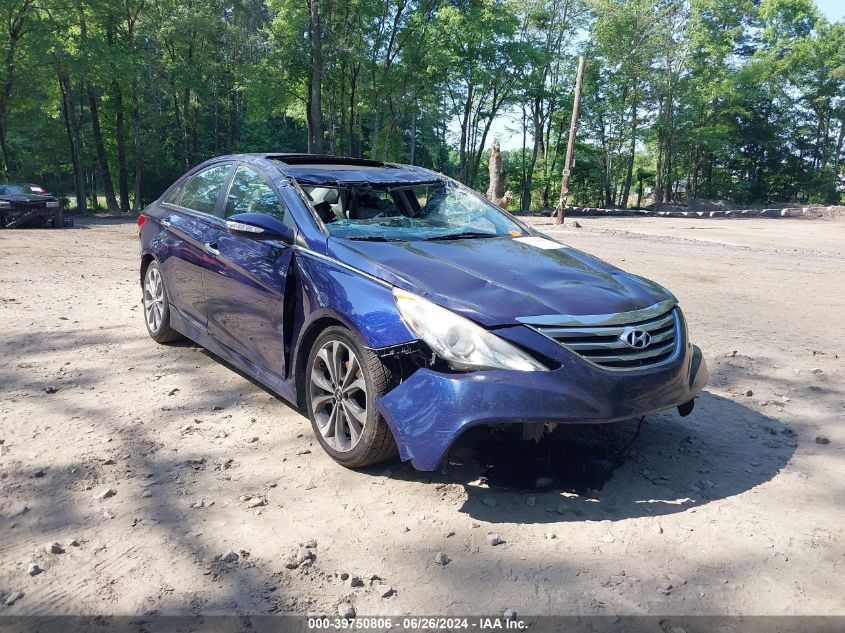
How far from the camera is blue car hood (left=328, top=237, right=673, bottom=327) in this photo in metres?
2.91

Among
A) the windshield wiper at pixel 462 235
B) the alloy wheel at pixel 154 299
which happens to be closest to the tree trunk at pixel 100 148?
the alloy wheel at pixel 154 299

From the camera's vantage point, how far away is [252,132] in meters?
46.3

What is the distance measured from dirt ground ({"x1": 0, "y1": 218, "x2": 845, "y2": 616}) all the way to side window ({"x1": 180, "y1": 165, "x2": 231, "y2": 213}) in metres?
1.24

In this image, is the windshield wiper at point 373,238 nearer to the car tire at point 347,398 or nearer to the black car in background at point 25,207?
the car tire at point 347,398

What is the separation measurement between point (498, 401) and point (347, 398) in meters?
0.89

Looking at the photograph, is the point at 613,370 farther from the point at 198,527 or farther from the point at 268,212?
the point at 268,212

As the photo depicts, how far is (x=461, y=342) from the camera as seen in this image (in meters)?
2.78

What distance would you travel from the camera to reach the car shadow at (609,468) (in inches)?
116

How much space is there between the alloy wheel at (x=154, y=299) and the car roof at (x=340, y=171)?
4.57 ft

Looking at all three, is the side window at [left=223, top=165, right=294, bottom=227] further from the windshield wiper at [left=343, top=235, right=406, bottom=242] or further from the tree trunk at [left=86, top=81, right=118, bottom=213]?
the tree trunk at [left=86, top=81, right=118, bottom=213]

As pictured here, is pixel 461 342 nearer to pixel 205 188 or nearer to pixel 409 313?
pixel 409 313

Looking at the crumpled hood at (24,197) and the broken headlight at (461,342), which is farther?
the crumpled hood at (24,197)

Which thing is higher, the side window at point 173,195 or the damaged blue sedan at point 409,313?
the side window at point 173,195

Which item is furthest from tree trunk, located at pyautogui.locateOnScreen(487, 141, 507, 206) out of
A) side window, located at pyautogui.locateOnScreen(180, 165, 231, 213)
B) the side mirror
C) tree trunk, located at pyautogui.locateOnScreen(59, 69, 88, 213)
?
the side mirror
